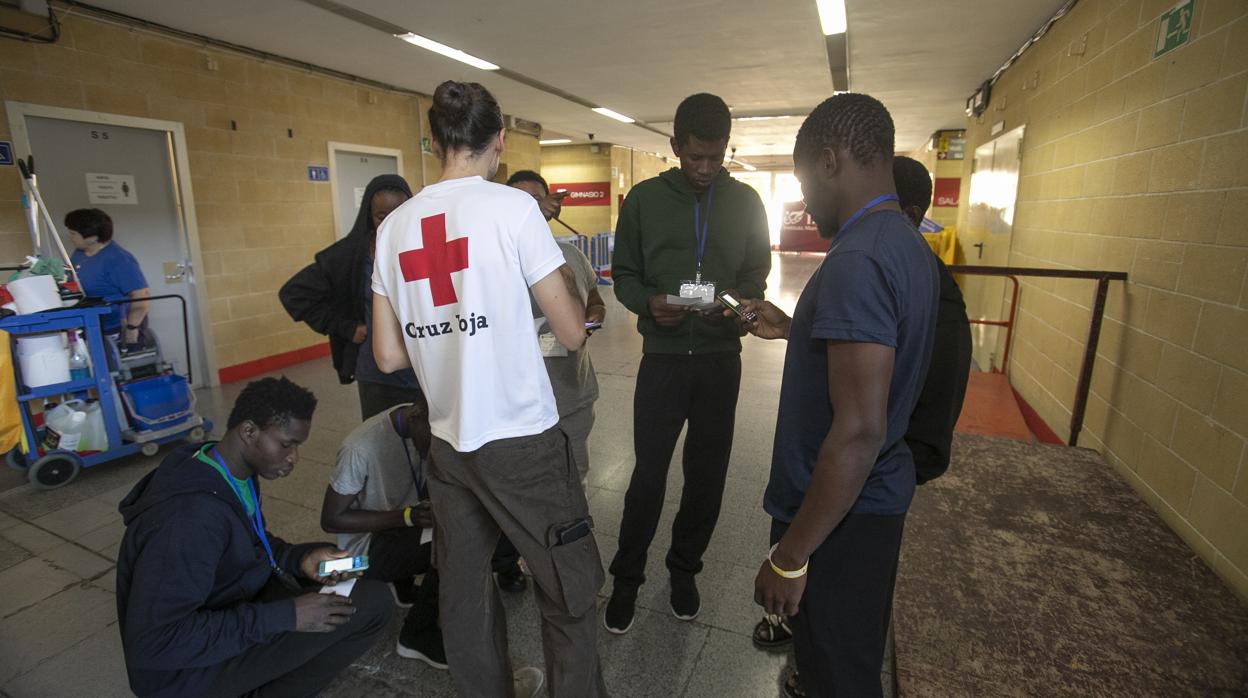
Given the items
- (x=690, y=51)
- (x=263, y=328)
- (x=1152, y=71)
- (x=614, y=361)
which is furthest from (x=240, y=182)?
(x=1152, y=71)

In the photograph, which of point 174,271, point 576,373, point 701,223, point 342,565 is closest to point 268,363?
point 174,271

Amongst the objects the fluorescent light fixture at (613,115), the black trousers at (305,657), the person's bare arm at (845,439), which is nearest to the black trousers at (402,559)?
the black trousers at (305,657)

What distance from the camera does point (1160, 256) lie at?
2480 millimetres

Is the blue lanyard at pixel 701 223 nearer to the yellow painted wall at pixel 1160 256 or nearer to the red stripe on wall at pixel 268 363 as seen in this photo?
the yellow painted wall at pixel 1160 256

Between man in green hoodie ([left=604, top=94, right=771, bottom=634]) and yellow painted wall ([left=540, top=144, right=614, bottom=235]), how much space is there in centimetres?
1264

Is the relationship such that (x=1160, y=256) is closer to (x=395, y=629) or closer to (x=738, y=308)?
(x=738, y=308)

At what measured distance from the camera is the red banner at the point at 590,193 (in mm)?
14781

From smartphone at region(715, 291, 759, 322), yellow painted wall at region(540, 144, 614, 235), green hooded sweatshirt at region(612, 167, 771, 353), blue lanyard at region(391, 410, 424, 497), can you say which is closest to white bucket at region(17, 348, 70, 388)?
blue lanyard at region(391, 410, 424, 497)

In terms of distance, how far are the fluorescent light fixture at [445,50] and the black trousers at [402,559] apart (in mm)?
4643

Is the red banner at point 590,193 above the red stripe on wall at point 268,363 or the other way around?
above

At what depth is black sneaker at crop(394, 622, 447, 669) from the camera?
189cm

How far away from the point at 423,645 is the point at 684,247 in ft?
5.02

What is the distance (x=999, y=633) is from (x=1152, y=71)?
2.65 metres

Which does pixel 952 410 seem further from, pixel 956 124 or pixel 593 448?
pixel 956 124
